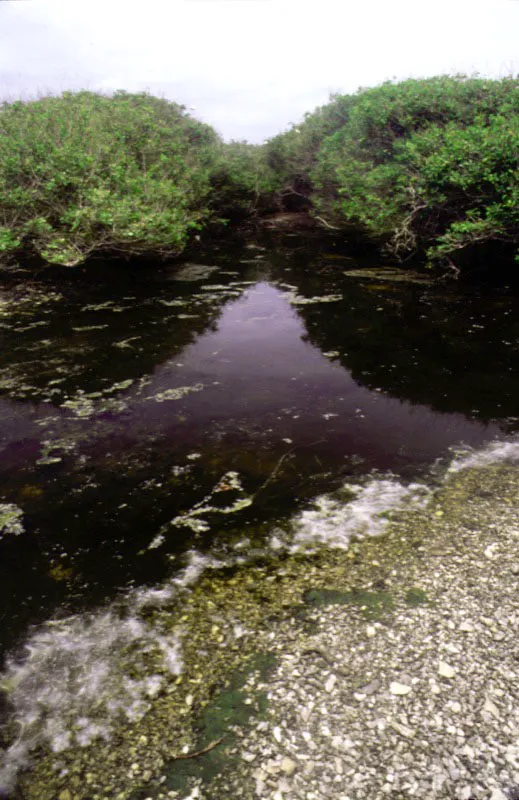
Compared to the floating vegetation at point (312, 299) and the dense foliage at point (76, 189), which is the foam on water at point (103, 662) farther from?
the dense foliage at point (76, 189)

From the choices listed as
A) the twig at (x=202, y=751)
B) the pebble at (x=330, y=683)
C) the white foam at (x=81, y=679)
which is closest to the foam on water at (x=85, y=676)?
the white foam at (x=81, y=679)

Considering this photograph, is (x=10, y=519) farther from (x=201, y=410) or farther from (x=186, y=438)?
(x=201, y=410)

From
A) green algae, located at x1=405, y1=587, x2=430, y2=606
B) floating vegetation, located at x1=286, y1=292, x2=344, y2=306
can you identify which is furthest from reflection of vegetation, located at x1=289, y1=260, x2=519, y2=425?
green algae, located at x1=405, y1=587, x2=430, y2=606

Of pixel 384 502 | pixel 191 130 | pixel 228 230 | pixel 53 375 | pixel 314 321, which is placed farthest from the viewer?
pixel 228 230

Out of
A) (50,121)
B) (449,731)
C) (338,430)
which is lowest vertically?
(449,731)

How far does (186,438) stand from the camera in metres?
9.88

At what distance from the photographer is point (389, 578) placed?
621cm

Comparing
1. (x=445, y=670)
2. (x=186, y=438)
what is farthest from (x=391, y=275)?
(x=445, y=670)

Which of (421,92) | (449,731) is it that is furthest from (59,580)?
(421,92)

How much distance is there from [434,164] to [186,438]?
1625cm

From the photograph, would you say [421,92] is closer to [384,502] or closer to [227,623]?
Answer: [384,502]

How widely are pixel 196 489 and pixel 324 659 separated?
3917mm

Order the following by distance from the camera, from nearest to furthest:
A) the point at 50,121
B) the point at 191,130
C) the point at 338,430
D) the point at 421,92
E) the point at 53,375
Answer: the point at 338,430, the point at 53,375, the point at 50,121, the point at 421,92, the point at 191,130

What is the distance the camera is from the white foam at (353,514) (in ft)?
23.1
